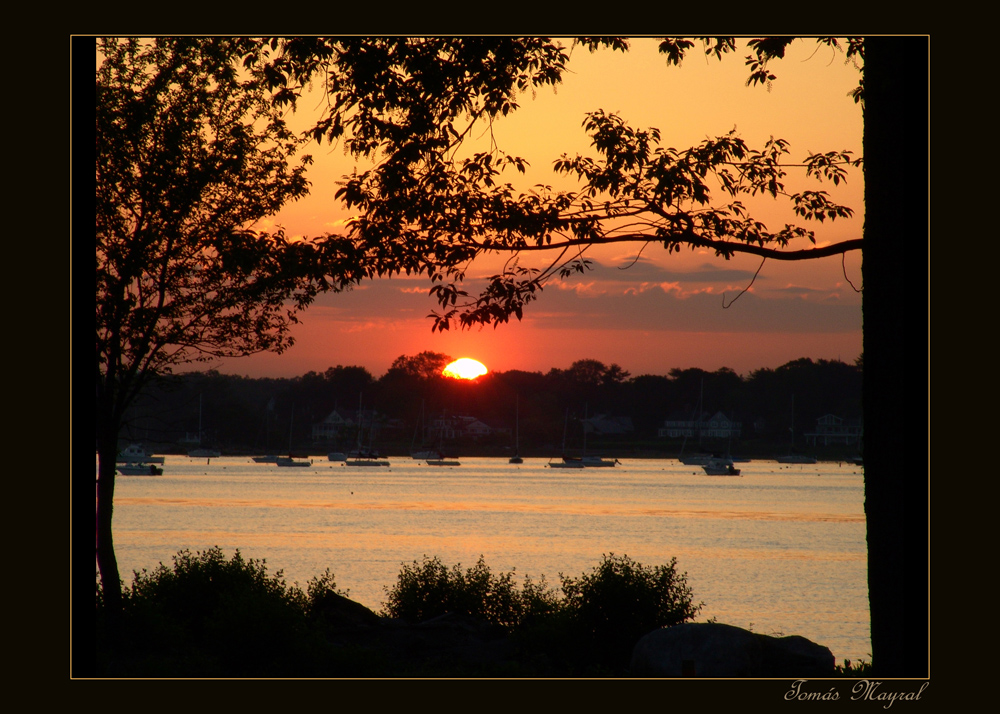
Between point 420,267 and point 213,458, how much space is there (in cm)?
19848

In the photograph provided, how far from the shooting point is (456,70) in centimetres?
1084

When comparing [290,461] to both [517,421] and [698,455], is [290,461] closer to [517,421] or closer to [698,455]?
[517,421]

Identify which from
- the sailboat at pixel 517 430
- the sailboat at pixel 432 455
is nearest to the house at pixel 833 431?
the sailboat at pixel 517 430

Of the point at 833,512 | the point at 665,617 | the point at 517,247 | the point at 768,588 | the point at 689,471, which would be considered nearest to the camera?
the point at 517,247

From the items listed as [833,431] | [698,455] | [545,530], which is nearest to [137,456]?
[698,455]

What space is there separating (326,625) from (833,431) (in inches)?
6343

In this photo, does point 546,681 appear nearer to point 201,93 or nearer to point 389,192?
point 389,192

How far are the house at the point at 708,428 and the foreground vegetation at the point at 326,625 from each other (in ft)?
544

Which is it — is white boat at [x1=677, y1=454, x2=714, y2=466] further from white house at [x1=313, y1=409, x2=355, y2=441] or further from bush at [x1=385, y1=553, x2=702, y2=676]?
bush at [x1=385, y1=553, x2=702, y2=676]

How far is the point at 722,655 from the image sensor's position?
12.6 metres

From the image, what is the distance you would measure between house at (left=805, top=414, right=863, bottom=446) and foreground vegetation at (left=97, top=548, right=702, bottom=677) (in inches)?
5522

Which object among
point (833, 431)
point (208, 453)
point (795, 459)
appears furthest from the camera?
point (208, 453)

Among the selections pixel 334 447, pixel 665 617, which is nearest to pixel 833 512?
pixel 665 617

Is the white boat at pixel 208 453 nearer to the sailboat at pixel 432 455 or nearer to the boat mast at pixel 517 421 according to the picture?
the sailboat at pixel 432 455
